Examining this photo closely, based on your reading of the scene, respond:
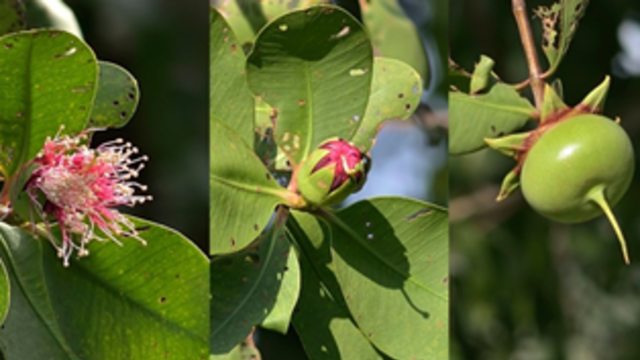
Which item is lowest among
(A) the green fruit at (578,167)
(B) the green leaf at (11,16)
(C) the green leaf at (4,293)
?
(A) the green fruit at (578,167)

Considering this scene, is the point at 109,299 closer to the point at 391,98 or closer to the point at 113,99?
the point at 113,99

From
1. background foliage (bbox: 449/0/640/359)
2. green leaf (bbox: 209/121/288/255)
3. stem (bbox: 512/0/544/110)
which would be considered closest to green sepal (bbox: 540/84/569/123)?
stem (bbox: 512/0/544/110)

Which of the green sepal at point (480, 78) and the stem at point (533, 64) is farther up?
the stem at point (533, 64)

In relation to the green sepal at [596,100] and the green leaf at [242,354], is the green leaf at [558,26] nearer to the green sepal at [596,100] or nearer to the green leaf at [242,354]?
the green sepal at [596,100]

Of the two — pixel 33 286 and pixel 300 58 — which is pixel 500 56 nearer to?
pixel 300 58

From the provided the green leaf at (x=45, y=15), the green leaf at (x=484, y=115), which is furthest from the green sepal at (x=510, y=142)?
the green leaf at (x=45, y=15)

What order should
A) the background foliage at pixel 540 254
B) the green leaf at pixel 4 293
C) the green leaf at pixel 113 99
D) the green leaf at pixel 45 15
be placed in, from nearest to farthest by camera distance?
the green leaf at pixel 4 293 → the green leaf at pixel 113 99 → the green leaf at pixel 45 15 → the background foliage at pixel 540 254

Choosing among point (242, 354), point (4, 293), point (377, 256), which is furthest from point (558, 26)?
point (4, 293)
